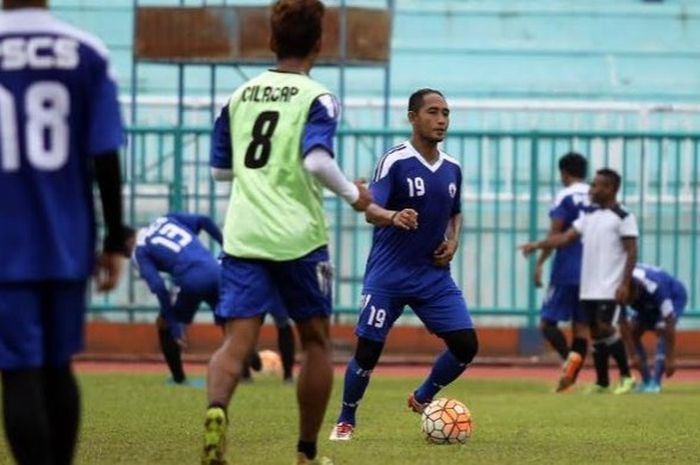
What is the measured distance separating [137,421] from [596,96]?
15.6 metres

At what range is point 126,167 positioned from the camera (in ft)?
75.3

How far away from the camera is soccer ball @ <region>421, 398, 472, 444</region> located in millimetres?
11562

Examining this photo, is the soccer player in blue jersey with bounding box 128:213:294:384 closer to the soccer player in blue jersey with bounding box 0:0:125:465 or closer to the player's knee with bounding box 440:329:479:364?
the player's knee with bounding box 440:329:479:364

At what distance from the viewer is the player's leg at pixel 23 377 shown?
692cm

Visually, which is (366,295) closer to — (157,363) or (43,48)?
(43,48)

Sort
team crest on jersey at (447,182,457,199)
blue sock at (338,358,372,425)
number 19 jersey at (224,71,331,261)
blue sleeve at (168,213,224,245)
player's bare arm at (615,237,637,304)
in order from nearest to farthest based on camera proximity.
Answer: number 19 jersey at (224,71,331,261) → blue sock at (338,358,372,425) → team crest on jersey at (447,182,457,199) → player's bare arm at (615,237,637,304) → blue sleeve at (168,213,224,245)

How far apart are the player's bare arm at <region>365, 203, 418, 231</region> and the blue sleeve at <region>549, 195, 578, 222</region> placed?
8.46m

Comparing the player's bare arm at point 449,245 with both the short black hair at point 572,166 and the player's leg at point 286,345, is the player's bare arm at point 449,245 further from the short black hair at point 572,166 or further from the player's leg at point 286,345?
the short black hair at point 572,166

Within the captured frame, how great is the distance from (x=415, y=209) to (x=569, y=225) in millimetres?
7276

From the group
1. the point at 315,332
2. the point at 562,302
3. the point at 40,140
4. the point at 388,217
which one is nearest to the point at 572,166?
the point at 562,302

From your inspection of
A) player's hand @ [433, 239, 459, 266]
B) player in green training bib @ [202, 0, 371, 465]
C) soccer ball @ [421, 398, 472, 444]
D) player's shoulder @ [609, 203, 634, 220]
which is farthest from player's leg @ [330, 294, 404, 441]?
player's shoulder @ [609, 203, 634, 220]

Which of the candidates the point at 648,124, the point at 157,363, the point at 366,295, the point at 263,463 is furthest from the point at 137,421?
the point at 648,124

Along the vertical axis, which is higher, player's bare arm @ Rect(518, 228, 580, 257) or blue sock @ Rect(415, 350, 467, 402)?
player's bare arm @ Rect(518, 228, 580, 257)

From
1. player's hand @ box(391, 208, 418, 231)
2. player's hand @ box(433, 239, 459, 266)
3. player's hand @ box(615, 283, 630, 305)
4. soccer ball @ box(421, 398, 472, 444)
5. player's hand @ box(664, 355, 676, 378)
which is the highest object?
player's hand @ box(391, 208, 418, 231)
